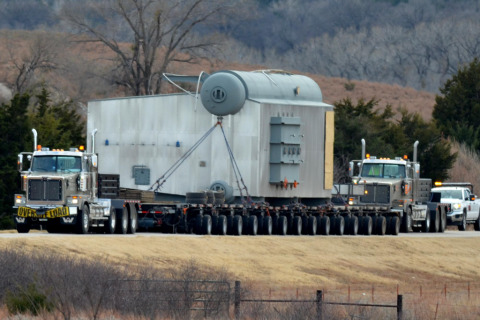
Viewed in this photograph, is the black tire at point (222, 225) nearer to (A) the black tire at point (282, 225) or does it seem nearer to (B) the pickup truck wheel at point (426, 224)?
(A) the black tire at point (282, 225)

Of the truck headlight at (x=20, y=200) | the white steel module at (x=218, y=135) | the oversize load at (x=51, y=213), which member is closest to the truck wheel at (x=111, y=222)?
the oversize load at (x=51, y=213)

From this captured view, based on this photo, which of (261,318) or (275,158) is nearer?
(261,318)

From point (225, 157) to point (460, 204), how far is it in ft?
54.9

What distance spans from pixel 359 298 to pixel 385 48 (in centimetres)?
11634

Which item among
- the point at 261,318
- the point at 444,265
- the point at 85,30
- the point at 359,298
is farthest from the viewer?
the point at 85,30

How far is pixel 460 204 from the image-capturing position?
187 ft

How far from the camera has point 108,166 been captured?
45.8 metres

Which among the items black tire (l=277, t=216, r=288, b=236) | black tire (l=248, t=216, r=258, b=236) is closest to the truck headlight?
black tire (l=248, t=216, r=258, b=236)

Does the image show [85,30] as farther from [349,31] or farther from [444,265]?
[349,31]

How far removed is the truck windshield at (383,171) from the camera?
5038 cm

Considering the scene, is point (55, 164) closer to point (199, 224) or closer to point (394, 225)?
point (199, 224)

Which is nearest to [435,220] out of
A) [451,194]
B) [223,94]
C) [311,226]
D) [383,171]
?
[451,194]

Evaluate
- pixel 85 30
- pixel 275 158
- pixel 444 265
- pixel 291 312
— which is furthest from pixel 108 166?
pixel 85 30

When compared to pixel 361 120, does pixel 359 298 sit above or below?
below
